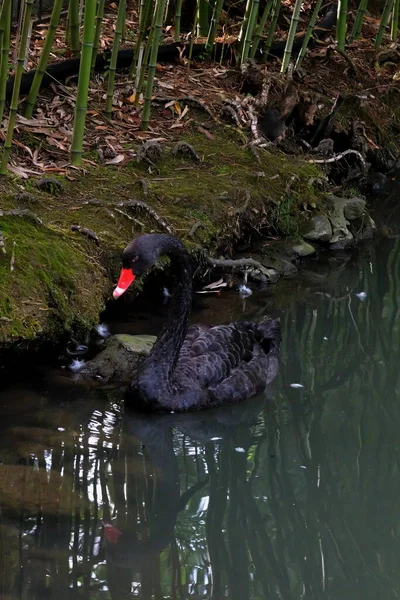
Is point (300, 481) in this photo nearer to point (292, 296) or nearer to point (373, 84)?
point (292, 296)

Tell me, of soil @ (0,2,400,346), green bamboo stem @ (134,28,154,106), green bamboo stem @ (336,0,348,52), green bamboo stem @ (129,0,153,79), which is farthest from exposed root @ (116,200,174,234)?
green bamboo stem @ (336,0,348,52)

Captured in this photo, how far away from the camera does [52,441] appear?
3836 mm

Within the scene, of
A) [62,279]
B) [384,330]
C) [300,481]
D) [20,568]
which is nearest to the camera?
[20,568]

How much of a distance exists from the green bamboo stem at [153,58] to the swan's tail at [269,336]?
1.75m

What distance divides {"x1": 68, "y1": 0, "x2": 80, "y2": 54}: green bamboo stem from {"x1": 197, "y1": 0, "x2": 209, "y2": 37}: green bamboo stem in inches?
48.1

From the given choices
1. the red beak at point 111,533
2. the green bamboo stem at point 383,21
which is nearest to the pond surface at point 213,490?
the red beak at point 111,533

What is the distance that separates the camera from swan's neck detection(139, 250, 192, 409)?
13.4 ft

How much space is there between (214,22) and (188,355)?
124 inches

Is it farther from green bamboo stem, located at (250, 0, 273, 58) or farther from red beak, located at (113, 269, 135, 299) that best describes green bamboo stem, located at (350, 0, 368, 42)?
red beak, located at (113, 269, 135, 299)

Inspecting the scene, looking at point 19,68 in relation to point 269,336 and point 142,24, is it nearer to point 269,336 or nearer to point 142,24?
point 142,24

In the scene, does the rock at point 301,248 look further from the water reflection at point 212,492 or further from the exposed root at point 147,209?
the water reflection at point 212,492

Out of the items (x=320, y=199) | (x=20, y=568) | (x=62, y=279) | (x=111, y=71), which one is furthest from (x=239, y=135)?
(x=20, y=568)

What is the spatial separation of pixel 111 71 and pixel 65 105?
0.39 meters

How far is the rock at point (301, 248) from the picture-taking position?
5.98m
